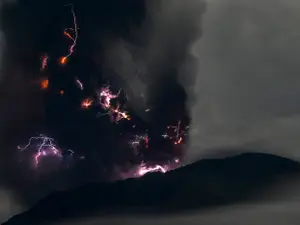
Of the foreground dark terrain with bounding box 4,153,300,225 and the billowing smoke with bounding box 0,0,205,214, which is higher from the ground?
the billowing smoke with bounding box 0,0,205,214

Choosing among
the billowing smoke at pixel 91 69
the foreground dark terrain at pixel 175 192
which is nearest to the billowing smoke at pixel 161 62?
the billowing smoke at pixel 91 69

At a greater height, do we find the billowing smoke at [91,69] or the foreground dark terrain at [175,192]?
the billowing smoke at [91,69]

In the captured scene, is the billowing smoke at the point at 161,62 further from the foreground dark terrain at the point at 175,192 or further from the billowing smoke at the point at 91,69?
the foreground dark terrain at the point at 175,192

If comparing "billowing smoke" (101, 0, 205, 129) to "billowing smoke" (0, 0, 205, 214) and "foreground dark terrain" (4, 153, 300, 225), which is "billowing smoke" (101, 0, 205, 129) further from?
"foreground dark terrain" (4, 153, 300, 225)

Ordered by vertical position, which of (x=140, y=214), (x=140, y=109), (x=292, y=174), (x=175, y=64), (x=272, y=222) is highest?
(x=175, y=64)

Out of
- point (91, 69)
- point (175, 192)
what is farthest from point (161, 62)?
point (175, 192)

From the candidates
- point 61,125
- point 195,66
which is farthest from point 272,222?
point 61,125

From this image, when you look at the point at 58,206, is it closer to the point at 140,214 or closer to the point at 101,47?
the point at 140,214

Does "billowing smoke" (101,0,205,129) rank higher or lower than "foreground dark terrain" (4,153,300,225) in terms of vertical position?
higher

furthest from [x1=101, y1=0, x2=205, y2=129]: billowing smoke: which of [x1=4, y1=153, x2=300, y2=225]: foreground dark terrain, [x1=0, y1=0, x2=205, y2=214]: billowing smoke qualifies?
[x1=4, y1=153, x2=300, y2=225]: foreground dark terrain
